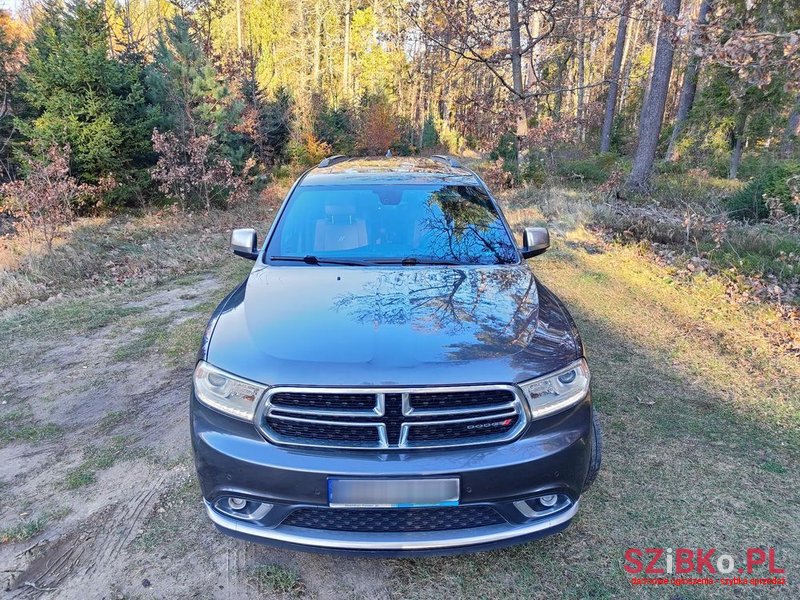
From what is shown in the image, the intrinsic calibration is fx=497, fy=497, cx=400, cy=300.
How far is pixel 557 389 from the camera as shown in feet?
7.08

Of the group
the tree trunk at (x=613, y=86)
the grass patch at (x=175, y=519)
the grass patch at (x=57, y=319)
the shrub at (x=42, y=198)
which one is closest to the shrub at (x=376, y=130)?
the tree trunk at (x=613, y=86)

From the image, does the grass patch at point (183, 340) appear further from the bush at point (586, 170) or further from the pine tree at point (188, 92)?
the bush at point (586, 170)

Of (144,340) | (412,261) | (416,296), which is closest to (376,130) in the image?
(144,340)

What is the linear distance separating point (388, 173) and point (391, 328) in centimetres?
196

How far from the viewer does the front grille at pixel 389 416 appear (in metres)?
2.00

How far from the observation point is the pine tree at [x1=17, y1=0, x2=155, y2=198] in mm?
10250

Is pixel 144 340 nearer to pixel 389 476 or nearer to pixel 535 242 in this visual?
pixel 535 242

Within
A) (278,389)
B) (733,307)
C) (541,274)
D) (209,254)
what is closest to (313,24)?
(209,254)

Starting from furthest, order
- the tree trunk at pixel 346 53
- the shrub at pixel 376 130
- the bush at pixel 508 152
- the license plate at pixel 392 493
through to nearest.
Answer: the tree trunk at pixel 346 53 → the shrub at pixel 376 130 → the bush at pixel 508 152 → the license plate at pixel 392 493

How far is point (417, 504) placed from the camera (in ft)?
6.40

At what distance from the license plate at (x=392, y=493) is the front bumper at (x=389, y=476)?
29 mm

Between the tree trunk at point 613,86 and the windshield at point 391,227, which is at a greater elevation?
the tree trunk at point 613,86

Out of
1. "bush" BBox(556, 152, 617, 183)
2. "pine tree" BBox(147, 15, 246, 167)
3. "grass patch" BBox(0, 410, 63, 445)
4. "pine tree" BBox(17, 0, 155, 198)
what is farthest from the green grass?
"bush" BBox(556, 152, 617, 183)

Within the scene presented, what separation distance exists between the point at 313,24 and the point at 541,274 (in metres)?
28.5
